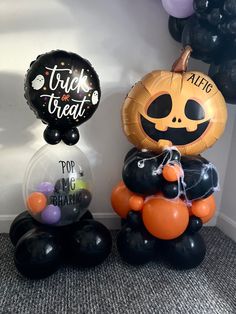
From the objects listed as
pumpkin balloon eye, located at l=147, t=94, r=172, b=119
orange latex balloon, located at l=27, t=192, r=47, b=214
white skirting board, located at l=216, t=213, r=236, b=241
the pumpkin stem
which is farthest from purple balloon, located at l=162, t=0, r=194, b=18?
white skirting board, located at l=216, t=213, r=236, b=241

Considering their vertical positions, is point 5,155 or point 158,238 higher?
point 5,155

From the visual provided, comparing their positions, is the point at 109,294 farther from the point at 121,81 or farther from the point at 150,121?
the point at 121,81

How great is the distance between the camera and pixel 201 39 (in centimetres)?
123

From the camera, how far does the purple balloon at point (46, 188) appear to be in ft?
4.12

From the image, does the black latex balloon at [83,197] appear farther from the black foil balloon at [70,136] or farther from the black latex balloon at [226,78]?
the black latex balloon at [226,78]

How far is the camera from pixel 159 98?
123 cm

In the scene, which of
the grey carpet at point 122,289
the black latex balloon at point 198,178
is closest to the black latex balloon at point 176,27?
the black latex balloon at point 198,178

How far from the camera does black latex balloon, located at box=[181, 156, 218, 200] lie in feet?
3.88

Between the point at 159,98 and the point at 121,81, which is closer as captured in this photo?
the point at 159,98

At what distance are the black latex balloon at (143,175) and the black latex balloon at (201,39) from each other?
525mm

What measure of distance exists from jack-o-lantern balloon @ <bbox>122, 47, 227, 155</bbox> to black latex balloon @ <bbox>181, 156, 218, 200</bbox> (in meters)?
0.10

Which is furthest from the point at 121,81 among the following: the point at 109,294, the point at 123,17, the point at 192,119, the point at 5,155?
the point at 109,294

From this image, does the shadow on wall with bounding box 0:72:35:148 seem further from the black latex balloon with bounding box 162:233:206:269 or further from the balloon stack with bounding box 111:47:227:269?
the black latex balloon with bounding box 162:233:206:269

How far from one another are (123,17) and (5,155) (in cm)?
94
